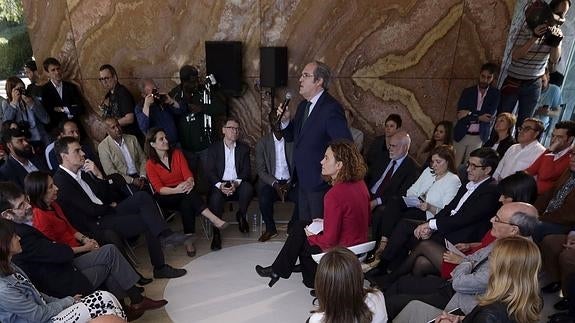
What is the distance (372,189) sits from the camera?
432 cm

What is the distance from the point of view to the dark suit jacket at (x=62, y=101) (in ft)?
16.9

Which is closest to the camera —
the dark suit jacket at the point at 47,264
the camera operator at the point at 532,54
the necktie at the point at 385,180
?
the dark suit jacket at the point at 47,264

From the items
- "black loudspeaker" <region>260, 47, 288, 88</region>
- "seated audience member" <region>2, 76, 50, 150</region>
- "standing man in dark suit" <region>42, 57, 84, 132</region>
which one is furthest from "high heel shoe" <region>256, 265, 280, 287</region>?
"standing man in dark suit" <region>42, 57, 84, 132</region>

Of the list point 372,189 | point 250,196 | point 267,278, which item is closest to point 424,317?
point 267,278

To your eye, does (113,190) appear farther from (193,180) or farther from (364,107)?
(364,107)

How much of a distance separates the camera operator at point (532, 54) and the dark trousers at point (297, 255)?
338 cm

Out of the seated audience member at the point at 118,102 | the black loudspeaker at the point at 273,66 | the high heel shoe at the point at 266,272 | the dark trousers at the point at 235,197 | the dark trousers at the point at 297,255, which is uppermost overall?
the black loudspeaker at the point at 273,66

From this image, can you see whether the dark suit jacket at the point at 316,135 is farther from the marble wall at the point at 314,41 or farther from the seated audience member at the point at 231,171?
the marble wall at the point at 314,41

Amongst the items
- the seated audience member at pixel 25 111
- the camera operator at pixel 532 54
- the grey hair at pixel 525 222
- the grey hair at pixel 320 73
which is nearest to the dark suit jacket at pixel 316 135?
the grey hair at pixel 320 73

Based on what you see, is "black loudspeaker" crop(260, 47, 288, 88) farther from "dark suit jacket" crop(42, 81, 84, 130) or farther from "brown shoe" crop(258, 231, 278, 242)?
"dark suit jacket" crop(42, 81, 84, 130)

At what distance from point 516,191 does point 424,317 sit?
102 centimetres

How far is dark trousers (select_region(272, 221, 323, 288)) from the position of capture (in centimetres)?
342

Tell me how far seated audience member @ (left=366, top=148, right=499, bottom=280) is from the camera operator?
2.53 meters

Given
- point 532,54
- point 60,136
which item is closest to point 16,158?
point 60,136
